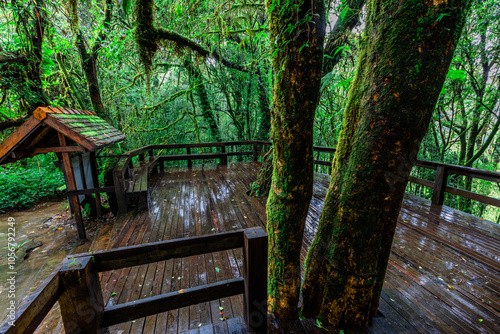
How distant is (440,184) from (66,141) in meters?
6.63

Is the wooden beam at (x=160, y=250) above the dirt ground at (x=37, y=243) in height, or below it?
above

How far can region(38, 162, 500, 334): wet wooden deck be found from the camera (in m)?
1.85

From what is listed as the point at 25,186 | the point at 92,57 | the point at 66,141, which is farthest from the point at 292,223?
the point at 25,186

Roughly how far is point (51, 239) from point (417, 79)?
6.91 metres

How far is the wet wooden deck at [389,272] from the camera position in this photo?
72.7 inches

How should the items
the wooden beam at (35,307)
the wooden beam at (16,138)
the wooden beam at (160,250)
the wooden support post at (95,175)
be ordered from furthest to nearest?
the wooden support post at (95,175) < the wooden beam at (16,138) < the wooden beam at (160,250) < the wooden beam at (35,307)

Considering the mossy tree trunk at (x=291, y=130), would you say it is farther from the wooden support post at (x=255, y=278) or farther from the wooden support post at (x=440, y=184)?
the wooden support post at (x=440, y=184)

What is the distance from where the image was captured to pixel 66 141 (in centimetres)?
363

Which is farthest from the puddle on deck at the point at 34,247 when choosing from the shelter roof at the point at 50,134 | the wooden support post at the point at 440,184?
the wooden support post at the point at 440,184

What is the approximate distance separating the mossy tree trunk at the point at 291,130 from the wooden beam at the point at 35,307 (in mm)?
1345

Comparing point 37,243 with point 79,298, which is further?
point 37,243

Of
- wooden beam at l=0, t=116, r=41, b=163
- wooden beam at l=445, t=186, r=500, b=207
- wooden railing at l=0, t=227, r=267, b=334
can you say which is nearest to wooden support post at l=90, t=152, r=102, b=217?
wooden beam at l=0, t=116, r=41, b=163

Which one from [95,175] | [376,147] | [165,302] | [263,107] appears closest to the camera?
[376,147]

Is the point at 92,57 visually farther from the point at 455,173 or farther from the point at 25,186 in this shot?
the point at 455,173
